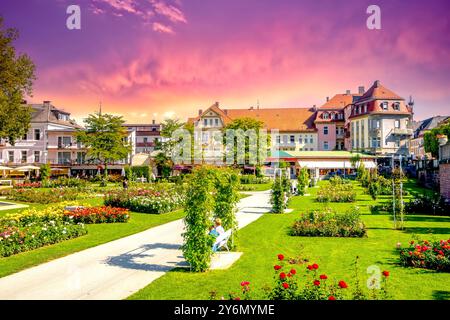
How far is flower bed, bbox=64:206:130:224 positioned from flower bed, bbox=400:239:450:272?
1347 centimetres

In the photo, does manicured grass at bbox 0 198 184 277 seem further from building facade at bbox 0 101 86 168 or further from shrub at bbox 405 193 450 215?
building facade at bbox 0 101 86 168

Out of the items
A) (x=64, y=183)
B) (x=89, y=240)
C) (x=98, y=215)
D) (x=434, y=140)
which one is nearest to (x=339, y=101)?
(x=434, y=140)

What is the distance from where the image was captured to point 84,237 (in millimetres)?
15438

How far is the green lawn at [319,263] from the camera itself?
858cm

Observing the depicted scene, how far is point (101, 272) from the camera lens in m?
10.2

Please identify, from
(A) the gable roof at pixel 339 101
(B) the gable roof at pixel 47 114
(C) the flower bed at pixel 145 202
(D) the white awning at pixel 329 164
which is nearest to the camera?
(C) the flower bed at pixel 145 202

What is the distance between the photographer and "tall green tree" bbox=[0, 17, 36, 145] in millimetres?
27703

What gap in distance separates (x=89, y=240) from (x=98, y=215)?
15.6 feet

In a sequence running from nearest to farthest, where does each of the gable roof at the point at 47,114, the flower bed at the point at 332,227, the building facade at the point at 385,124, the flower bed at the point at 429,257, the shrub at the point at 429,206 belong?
the flower bed at the point at 429,257 < the flower bed at the point at 332,227 < the shrub at the point at 429,206 < the building facade at the point at 385,124 < the gable roof at the point at 47,114

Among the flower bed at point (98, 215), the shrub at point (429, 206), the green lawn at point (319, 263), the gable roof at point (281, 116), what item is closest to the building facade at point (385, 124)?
the gable roof at point (281, 116)

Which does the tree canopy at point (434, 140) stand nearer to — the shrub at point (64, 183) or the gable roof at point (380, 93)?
the gable roof at point (380, 93)

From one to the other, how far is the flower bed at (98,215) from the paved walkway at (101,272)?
463 cm

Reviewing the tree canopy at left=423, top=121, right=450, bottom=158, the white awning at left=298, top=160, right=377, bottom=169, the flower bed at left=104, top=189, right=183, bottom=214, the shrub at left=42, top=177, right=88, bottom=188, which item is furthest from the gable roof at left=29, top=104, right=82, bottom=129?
the tree canopy at left=423, top=121, right=450, bottom=158
